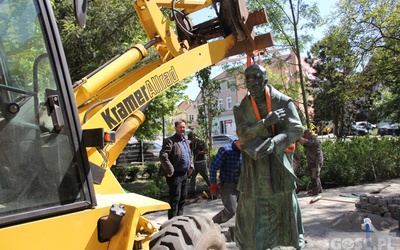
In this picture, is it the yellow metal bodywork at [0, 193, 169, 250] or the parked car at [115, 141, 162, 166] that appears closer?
the yellow metal bodywork at [0, 193, 169, 250]

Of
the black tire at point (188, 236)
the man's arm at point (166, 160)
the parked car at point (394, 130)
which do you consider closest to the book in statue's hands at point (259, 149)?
the black tire at point (188, 236)

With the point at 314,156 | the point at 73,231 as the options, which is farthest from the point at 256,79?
the point at 314,156

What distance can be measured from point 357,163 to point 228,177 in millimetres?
7235

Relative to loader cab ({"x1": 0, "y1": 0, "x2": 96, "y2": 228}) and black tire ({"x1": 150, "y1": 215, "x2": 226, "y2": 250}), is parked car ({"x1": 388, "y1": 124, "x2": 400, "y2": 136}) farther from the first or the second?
loader cab ({"x1": 0, "y1": 0, "x2": 96, "y2": 228})

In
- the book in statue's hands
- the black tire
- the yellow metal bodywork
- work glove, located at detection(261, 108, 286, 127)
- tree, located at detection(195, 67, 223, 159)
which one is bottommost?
the black tire

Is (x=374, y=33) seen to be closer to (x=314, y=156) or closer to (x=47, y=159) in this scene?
(x=314, y=156)

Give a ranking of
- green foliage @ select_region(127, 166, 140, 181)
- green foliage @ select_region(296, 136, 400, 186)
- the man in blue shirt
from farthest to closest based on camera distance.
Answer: green foliage @ select_region(127, 166, 140, 181)
green foliage @ select_region(296, 136, 400, 186)
the man in blue shirt

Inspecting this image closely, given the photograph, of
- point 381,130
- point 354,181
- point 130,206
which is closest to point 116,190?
point 130,206

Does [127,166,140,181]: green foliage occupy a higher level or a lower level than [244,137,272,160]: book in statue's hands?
lower

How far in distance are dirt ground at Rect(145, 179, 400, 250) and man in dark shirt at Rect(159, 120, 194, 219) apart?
49 cm

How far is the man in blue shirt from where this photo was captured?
5.42 meters

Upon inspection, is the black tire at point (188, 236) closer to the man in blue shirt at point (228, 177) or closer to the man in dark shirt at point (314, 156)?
the man in blue shirt at point (228, 177)

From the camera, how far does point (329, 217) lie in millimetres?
6910

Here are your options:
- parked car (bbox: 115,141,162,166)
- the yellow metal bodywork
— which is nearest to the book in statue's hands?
the yellow metal bodywork
